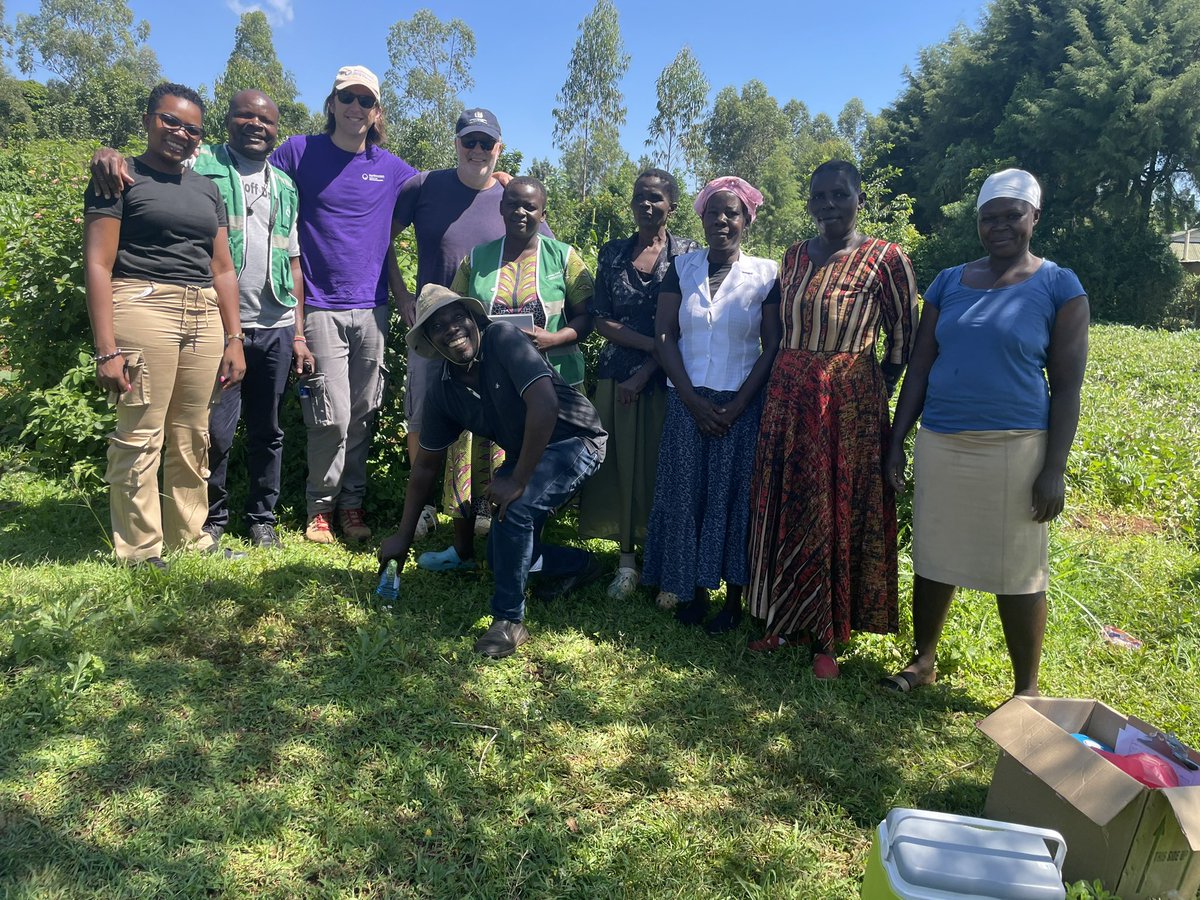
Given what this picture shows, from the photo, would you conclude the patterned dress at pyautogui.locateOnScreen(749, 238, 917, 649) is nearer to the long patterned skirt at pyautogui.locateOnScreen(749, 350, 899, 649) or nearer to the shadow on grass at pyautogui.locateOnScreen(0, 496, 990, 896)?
the long patterned skirt at pyautogui.locateOnScreen(749, 350, 899, 649)

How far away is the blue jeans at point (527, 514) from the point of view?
11.3 ft

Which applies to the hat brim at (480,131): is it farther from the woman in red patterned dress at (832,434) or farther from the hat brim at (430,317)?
the woman in red patterned dress at (832,434)

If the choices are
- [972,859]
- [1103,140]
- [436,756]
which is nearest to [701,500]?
[436,756]

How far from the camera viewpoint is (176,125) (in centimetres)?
358

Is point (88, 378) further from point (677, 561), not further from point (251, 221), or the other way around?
point (677, 561)

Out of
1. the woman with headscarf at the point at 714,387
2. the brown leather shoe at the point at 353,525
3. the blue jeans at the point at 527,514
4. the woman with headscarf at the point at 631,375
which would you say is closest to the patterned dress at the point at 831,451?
the woman with headscarf at the point at 714,387

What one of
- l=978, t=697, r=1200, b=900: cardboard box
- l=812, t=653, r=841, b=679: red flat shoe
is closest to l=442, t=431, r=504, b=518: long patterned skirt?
l=812, t=653, r=841, b=679: red flat shoe

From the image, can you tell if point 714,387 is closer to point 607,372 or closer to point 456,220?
point 607,372

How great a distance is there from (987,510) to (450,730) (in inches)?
83.5

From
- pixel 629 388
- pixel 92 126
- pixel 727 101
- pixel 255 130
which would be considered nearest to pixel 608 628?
pixel 629 388

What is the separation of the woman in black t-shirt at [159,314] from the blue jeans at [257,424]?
17 centimetres

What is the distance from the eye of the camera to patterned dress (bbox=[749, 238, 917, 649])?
10.9ft

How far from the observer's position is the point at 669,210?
13.1ft

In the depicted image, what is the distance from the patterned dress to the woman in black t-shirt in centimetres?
265
